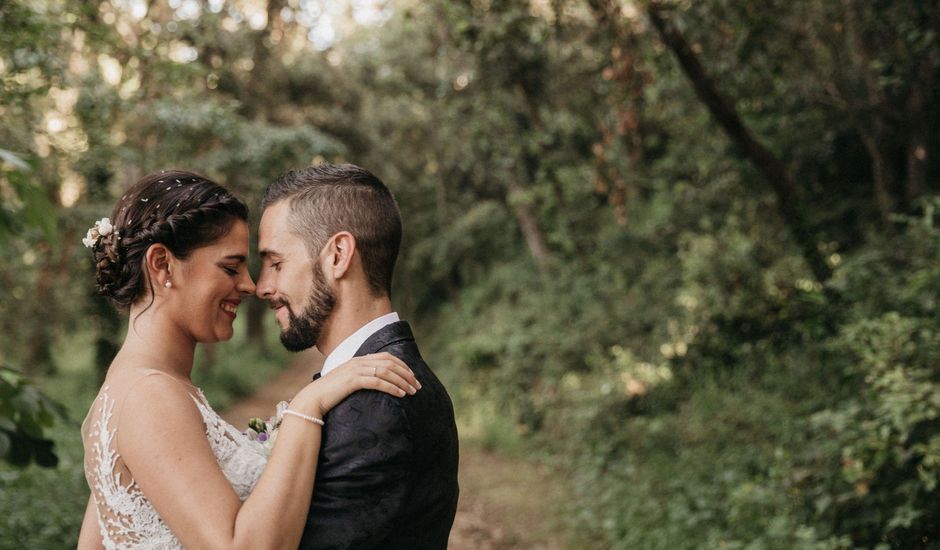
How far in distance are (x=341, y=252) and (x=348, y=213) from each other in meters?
0.12

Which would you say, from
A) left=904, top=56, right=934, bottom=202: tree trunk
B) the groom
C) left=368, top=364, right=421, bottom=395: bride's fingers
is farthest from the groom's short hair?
left=904, top=56, right=934, bottom=202: tree trunk

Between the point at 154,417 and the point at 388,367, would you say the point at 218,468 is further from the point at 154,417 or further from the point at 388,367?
the point at 388,367

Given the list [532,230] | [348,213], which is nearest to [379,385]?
[348,213]

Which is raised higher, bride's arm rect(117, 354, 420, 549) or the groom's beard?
the groom's beard

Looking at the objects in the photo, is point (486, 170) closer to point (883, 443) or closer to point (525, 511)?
point (525, 511)

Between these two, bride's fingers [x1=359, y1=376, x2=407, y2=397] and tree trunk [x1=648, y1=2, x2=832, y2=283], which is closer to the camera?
bride's fingers [x1=359, y1=376, x2=407, y2=397]

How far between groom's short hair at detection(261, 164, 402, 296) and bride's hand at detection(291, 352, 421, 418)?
0.31 meters

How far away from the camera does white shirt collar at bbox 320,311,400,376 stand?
2.23m

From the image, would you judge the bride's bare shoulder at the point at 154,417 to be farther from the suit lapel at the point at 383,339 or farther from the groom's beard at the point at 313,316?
the suit lapel at the point at 383,339

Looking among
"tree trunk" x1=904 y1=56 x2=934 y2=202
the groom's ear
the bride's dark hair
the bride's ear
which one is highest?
the bride's dark hair

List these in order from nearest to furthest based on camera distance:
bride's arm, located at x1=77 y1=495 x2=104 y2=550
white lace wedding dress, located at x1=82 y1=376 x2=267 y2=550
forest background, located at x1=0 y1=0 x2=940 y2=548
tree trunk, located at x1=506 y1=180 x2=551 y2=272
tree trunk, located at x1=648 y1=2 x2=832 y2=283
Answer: white lace wedding dress, located at x1=82 y1=376 x2=267 y2=550 → bride's arm, located at x1=77 y1=495 x2=104 y2=550 → forest background, located at x1=0 y1=0 x2=940 y2=548 → tree trunk, located at x1=648 y1=2 x2=832 y2=283 → tree trunk, located at x1=506 y1=180 x2=551 y2=272

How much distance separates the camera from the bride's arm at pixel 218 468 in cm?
189

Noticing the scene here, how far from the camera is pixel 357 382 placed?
197 centimetres

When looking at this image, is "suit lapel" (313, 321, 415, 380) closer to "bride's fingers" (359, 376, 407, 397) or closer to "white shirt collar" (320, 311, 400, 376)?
"white shirt collar" (320, 311, 400, 376)
